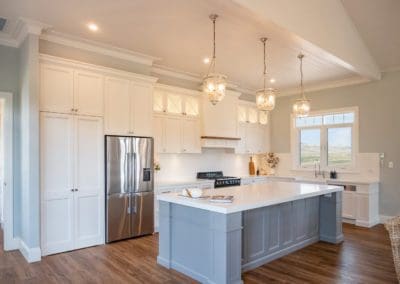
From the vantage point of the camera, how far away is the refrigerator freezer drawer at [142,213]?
4.77 meters

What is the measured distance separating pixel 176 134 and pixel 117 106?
1.42 metres

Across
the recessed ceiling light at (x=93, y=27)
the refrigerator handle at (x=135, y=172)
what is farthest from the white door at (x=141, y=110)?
the recessed ceiling light at (x=93, y=27)

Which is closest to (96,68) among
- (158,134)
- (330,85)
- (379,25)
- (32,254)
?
(158,134)

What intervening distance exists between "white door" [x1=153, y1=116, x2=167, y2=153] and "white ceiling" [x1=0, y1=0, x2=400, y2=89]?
1086mm

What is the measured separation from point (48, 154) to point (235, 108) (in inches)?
163

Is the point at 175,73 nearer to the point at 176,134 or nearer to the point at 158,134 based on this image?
the point at 176,134

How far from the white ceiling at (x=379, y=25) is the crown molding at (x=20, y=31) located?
14.4 ft

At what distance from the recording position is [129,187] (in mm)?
4707

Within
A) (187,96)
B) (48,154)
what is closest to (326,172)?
(187,96)

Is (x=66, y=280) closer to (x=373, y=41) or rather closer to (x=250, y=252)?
(x=250, y=252)

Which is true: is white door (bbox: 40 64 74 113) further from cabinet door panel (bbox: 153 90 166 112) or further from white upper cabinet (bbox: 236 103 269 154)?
white upper cabinet (bbox: 236 103 269 154)

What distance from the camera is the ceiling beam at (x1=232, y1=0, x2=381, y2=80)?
126 inches

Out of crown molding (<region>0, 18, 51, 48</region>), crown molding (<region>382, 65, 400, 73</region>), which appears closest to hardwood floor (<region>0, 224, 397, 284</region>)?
crown molding (<region>0, 18, 51, 48</region>)

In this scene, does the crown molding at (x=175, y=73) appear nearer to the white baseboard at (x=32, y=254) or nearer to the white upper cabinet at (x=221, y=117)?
the white upper cabinet at (x=221, y=117)
